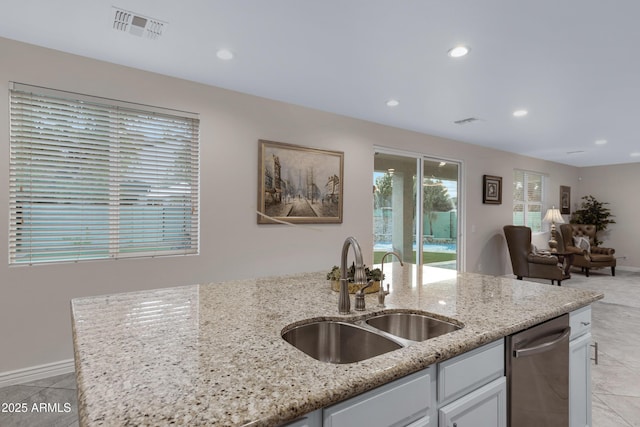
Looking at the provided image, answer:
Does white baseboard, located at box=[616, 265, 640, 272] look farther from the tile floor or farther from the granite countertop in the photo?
the granite countertop

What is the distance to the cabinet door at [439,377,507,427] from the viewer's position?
1.15 meters

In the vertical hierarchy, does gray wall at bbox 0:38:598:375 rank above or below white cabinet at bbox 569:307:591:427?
above

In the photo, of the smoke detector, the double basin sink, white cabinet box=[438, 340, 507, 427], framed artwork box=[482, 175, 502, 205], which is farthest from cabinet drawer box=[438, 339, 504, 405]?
framed artwork box=[482, 175, 502, 205]

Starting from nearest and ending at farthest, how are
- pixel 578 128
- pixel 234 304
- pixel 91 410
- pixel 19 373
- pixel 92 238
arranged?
pixel 91 410 → pixel 234 304 → pixel 19 373 → pixel 92 238 → pixel 578 128

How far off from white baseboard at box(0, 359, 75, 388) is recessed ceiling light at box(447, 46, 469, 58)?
3.70 metres

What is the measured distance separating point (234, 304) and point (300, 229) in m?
2.28

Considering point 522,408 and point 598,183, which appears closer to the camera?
point 522,408

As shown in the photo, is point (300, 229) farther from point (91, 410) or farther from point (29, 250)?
point (91, 410)

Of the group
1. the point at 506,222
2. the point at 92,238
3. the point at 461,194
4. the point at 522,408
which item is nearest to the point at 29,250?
the point at 92,238

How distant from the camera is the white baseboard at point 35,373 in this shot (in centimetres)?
244

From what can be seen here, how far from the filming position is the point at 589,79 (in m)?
2.99

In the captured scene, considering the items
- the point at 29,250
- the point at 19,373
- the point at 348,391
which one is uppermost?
the point at 29,250

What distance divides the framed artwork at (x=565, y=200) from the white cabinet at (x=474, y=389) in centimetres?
796

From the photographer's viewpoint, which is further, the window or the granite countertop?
the window
